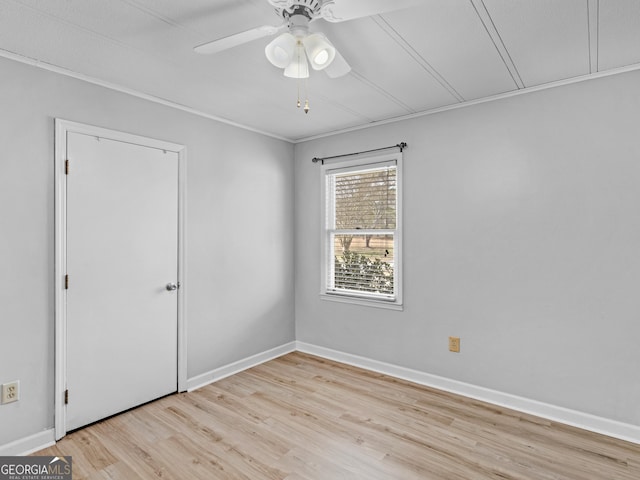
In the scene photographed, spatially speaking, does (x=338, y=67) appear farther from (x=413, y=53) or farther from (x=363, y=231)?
(x=363, y=231)

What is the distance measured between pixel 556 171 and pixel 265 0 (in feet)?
7.31

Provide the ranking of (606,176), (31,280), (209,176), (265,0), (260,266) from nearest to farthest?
(265,0)
(31,280)
(606,176)
(209,176)
(260,266)

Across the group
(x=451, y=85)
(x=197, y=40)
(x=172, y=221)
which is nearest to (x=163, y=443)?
(x=172, y=221)

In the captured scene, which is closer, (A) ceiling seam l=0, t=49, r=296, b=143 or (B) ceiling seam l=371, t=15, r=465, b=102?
(B) ceiling seam l=371, t=15, r=465, b=102

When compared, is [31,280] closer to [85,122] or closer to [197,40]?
[85,122]

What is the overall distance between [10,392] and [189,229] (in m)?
1.55

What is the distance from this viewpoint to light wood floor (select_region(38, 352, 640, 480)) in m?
2.12

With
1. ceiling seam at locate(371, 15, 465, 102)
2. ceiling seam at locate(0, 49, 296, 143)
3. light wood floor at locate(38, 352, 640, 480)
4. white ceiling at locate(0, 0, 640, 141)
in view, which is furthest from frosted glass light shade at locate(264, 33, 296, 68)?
light wood floor at locate(38, 352, 640, 480)

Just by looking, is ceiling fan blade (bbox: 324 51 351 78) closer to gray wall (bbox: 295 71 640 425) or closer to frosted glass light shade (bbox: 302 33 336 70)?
frosted glass light shade (bbox: 302 33 336 70)

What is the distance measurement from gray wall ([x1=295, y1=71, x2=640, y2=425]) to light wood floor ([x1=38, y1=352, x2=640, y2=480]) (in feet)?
1.17

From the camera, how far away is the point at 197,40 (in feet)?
6.73

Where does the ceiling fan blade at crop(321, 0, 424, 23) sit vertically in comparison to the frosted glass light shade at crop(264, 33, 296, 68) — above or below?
above

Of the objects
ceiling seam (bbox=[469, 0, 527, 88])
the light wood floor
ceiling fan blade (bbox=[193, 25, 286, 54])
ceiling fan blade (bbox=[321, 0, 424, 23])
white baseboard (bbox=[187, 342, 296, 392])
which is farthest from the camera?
white baseboard (bbox=[187, 342, 296, 392])

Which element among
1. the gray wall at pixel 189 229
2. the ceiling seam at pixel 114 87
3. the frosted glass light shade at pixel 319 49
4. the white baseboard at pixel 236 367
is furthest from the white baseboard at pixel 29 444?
the frosted glass light shade at pixel 319 49
